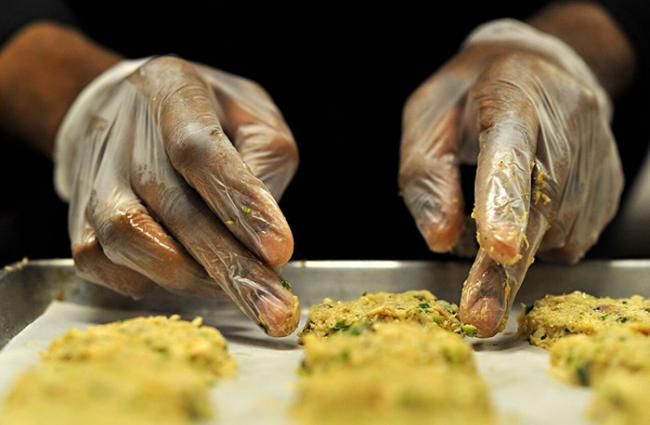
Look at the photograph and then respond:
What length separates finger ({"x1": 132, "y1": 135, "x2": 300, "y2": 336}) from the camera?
1980 millimetres

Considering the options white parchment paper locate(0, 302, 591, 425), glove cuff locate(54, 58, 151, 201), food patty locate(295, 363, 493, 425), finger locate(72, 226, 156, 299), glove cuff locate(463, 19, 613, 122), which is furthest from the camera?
glove cuff locate(463, 19, 613, 122)

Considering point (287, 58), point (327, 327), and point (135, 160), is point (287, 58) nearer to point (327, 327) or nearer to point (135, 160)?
point (135, 160)

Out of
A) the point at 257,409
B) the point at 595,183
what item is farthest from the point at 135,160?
the point at 595,183

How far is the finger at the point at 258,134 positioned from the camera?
92.8 inches

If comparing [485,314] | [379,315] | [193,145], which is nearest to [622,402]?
[485,314]

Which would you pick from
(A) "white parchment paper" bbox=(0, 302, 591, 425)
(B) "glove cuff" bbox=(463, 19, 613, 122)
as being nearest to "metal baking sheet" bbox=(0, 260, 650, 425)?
(A) "white parchment paper" bbox=(0, 302, 591, 425)

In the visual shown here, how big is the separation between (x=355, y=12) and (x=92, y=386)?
2.44 metres

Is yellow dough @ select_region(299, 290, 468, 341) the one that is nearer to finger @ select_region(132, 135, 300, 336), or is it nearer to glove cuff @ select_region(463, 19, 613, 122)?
finger @ select_region(132, 135, 300, 336)

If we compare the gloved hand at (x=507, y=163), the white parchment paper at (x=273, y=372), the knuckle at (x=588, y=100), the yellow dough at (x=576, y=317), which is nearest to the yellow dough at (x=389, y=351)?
the white parchment paper at (x=273, y=372)

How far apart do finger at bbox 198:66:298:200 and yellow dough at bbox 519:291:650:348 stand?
0.87 metres

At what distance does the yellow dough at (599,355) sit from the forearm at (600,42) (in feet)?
6.34

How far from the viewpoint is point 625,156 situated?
12.2 feet

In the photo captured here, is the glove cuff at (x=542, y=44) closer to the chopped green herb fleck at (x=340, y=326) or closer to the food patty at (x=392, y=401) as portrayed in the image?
the chopped green herb fleck at (x=340, y=326)

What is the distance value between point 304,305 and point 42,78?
174 cm
